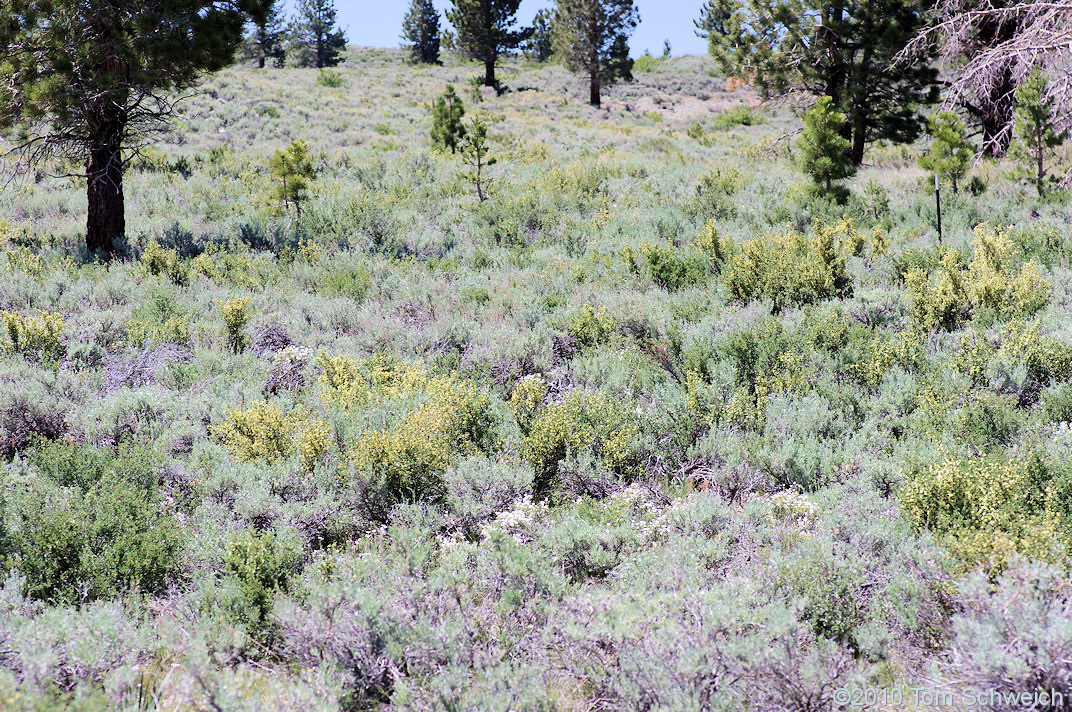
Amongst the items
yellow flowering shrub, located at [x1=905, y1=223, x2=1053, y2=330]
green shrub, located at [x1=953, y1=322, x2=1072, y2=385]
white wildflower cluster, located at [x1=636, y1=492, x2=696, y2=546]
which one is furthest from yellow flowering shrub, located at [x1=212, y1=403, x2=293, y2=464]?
yellow flowering shrub, located at [x1=905, y1=223, x2=1053, y2=330]

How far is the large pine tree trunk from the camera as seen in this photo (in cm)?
979

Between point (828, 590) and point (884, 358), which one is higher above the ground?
point (884, 358)

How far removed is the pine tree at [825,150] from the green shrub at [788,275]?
13.9 feet

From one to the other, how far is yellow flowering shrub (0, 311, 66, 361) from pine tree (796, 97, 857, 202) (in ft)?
38.2

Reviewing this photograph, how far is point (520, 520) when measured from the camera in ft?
12.7

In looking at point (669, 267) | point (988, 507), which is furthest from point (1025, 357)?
point (669, 267)

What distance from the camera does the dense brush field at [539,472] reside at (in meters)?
2.70

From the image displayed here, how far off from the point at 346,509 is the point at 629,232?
7813 mm

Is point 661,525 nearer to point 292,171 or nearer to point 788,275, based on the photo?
point 788,275

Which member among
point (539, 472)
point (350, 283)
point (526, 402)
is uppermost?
point (350, 283)

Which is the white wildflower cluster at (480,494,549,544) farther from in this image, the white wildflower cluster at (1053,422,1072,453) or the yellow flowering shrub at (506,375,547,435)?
the white wildflower cluster at (1053,422,1072,453)

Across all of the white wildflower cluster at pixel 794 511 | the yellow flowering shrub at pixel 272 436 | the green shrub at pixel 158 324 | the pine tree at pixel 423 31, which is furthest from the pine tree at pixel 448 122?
the pine tree at pixel 423 31

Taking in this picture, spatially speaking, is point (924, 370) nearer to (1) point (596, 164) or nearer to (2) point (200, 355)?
(2) point (200, 355)

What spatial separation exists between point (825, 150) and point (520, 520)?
1052cm
